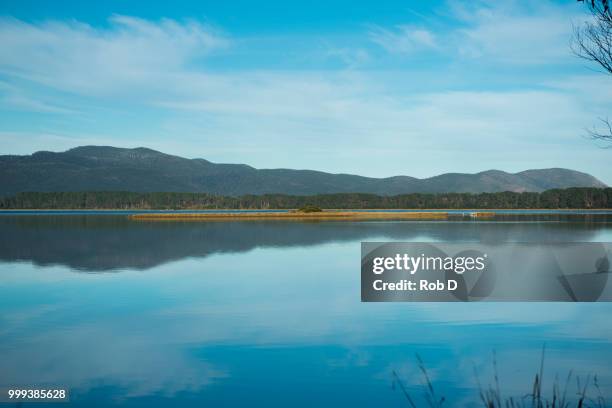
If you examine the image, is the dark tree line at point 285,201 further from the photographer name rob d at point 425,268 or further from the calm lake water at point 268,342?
the calm lake water at point 268,342

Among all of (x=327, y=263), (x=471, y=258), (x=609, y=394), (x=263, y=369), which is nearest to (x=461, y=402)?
(x=609, y=394)

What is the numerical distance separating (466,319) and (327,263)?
8151mm

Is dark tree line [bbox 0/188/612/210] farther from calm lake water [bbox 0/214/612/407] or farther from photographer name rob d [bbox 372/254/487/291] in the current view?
calm lake water [bbox 0/214/612/407]

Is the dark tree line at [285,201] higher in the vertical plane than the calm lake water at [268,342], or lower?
higher

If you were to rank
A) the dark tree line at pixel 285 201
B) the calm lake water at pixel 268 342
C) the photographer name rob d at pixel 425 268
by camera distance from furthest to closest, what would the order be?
the dark tree line at pixel 285 201 < the photographer name rob d at pixel 425 268 < the calm lake water at pixel 268 342

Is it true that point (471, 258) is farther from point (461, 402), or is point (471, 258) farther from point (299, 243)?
point (461, 402)

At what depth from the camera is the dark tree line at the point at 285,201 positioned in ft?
370

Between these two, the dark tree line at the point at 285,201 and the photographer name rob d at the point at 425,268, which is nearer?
the photographer name rob d at the point at 425,268

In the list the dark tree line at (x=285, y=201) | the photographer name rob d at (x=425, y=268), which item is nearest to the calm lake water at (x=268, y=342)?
the photographer name rob d at (x=425, y=268)

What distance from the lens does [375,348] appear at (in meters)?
7.34

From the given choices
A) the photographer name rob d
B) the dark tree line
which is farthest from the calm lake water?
the dark tree line

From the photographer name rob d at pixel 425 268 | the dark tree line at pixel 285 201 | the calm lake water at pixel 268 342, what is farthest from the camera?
the dark tree line at pixel 285 201

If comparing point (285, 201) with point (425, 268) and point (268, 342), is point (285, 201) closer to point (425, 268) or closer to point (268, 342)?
point (425, 268)

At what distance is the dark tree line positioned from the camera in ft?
370
